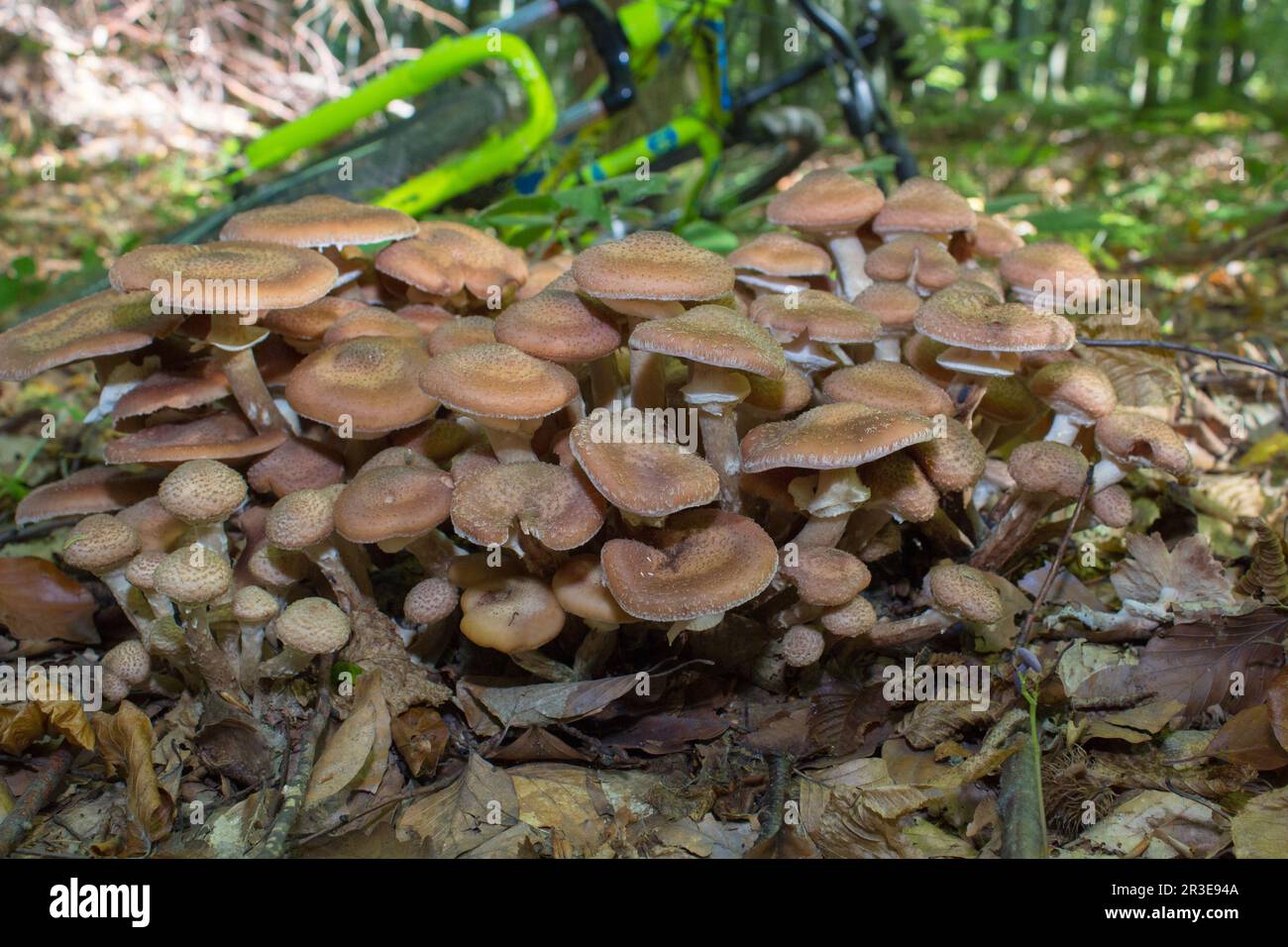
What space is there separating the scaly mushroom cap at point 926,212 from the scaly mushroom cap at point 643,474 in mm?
1657

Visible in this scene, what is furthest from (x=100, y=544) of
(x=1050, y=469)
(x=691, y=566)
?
(x=1050, y=469)

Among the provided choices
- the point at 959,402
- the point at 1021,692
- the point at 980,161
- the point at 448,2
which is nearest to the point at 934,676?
the point at 1021,692

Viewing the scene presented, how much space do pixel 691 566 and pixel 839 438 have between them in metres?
0.61

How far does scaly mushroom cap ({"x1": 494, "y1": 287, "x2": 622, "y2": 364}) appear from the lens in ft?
9.68

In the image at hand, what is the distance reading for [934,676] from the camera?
10.3 ft

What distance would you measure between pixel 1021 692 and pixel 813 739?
0.71m

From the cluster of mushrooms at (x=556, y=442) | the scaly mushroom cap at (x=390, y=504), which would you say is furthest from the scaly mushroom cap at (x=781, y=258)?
the scaly mushroom cap at (x=390, y=504)

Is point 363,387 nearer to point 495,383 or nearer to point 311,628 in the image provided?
point 495,383

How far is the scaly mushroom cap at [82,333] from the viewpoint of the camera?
10.1ft

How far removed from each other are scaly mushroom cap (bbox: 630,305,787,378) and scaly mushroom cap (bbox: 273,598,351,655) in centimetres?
137

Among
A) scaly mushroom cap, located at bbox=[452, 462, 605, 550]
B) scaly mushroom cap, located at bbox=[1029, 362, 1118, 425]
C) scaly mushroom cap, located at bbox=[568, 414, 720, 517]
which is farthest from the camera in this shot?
scaly mushroom cap, located at bbox=[1029, 362, 1118, 425]

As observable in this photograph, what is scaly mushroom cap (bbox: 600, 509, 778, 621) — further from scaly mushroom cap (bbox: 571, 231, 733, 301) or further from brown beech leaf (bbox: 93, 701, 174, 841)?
brown beech leaf (bbox: 93, 701, 174, 841)

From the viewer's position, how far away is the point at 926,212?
3.69m

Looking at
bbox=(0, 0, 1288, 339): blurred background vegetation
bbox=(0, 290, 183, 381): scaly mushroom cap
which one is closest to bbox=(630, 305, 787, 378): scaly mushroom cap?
bbox=(0, 290, 183, 381): scaly mushroom cap
